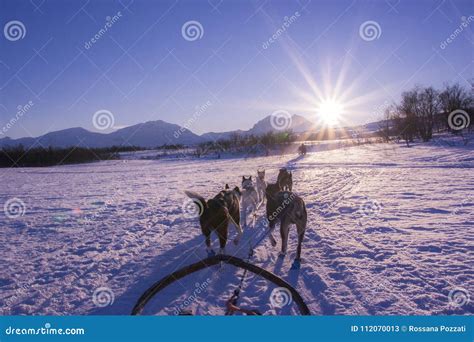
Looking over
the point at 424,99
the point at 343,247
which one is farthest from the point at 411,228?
the point at 424,99

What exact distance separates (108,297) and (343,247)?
4.16m

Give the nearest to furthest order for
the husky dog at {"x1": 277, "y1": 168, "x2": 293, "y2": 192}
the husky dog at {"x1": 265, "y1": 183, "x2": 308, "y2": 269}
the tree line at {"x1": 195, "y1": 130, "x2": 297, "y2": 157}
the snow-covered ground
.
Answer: the snow-covered ground < the husky dog at {"x1": 265, "y1": 183, "x2": 308, "y2": 269} < the husky dog at {"x1": 277, "y1": 168, "x2": 293, "y2": 192} < the tree line at {"x1": 195, "y1": 130, "x2": 297, "y2": 157}

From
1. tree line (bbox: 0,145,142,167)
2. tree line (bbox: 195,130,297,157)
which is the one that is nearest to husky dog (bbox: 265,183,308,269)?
tree line (bbox: 195,130,297,157)

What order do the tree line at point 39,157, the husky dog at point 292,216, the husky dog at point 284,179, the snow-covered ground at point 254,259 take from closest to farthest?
1. the snow-covered ground at point 254,259
2. the husky dog at point 292,216
3. the husky dog at point 284,179
4. the tree line at point 39,157

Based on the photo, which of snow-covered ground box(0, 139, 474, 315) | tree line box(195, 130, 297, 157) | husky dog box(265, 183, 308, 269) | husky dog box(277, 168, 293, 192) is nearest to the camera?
snow-covered ground box(0, 139, 474, 315)

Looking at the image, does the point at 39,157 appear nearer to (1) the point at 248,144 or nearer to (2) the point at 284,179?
(1) the point at 248,144

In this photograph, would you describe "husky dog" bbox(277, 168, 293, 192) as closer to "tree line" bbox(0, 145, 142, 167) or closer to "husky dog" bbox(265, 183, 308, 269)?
"husky dog" bbox(265, 183, 308, 269)

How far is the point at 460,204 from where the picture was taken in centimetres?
788

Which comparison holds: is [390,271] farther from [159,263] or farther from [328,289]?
[159,263]

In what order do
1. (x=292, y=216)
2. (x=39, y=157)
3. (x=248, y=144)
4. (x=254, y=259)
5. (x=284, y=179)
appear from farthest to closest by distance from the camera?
(x=248, y=144) → (x=39, y=157) → (x=284, y=179) → (x=254, y=259) → (x=292, y=216)

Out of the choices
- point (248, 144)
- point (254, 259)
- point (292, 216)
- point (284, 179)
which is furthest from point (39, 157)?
point (292, 216)

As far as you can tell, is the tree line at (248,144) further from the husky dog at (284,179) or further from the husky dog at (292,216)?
the husky dog at (292,216)

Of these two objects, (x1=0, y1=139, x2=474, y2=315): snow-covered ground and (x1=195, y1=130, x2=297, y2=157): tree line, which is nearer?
(x1=0, y1=139, x2=474, y2=315): snow-covered ground

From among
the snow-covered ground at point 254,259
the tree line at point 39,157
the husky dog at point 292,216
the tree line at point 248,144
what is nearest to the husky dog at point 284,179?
the snow-covered ground at point 254,259
